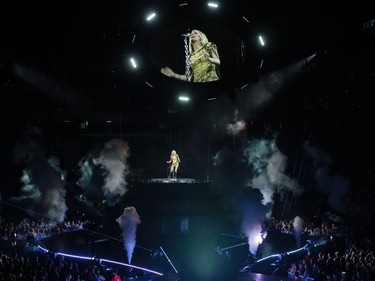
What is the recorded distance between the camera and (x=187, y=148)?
109 feet

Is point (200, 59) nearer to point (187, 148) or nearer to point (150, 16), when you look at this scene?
point (150, 16)

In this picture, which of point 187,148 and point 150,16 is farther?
point 187,148

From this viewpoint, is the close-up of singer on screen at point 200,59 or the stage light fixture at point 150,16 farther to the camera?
the close-up of singer on screen at point 200,59

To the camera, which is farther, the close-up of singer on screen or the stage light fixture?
the close-up of singer on screen

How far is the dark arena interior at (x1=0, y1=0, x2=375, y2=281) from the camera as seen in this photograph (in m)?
12.2

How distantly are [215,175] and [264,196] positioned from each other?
519 cm

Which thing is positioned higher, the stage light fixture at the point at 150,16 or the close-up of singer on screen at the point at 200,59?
the stage light fixture at the point at 150,16

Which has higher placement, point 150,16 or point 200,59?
point 150,16

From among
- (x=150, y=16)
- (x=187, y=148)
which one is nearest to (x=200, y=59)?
(x=150, y=16)

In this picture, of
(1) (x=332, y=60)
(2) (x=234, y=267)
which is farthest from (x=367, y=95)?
(2) (x=234, y=267)

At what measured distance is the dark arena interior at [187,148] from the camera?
12234mm

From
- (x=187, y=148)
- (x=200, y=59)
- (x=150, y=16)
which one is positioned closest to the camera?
(x=150, y=16)

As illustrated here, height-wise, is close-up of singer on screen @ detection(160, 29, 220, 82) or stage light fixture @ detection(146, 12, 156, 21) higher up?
stage light fixture @ detection(146, 12, 156, 21)

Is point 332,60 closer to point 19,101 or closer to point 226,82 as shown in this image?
point 226,82
